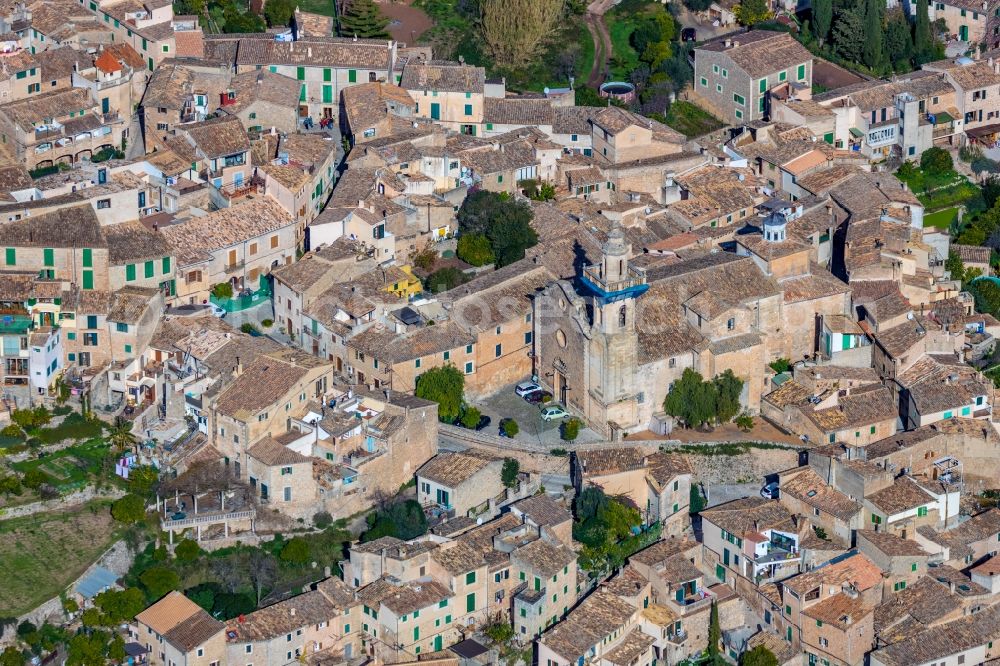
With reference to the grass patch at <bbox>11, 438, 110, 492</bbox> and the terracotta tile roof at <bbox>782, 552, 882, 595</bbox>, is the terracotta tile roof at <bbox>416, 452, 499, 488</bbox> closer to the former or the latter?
the grass patch at <bbox>11, 438, 110, 492</bbox>

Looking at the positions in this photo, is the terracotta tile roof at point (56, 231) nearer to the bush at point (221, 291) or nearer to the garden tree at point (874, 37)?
the bush at point (221, 291)

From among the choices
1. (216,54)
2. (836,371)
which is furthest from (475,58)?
(836,371)

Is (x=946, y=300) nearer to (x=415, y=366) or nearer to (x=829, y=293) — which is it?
(x=829, y=293)

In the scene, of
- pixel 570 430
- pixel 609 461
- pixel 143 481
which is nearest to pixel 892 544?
pixel 609 461

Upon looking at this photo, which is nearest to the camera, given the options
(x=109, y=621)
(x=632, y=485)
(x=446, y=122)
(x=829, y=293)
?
(x=109, y=621)

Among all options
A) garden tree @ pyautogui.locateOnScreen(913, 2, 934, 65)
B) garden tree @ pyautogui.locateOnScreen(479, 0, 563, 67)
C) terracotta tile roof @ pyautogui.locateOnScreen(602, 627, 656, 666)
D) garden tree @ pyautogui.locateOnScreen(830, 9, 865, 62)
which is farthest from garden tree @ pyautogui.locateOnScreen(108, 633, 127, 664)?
garden tree @ pyautogui.locateOnScreen(913, 2, 934, 65)

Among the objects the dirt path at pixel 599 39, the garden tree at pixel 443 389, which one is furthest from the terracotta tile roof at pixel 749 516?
the dirt path at pixel 599 39

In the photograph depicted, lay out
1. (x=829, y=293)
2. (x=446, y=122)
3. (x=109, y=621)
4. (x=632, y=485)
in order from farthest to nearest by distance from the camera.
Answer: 1. (x=446, y=122)
2. (x=829, y=293)
3. (x=632, y=485)
4. (x=109, y=621)
